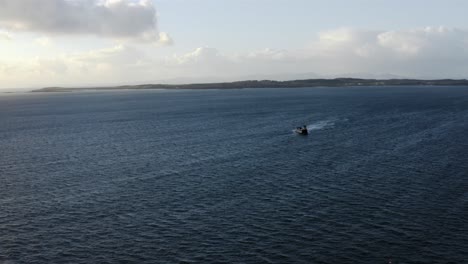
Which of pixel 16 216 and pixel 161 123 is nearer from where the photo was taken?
pixel 16 216

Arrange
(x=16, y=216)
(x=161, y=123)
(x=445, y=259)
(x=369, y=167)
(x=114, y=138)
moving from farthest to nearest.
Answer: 1. (x=161, y=123)
2. (x=114, y=138)
3. (x=369, y=167)
4. (x=16, y=216)
5. (x=445, y=259)

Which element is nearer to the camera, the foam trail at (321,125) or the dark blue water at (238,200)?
the dark blue water at (238,200)

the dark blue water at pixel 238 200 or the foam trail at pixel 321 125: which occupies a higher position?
the foam trail at pixel 321 125

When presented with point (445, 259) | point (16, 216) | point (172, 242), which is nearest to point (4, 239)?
point (16, 216)

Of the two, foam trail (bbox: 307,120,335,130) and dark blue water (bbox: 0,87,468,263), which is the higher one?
foam trail (bbox: 307,120,335,130)

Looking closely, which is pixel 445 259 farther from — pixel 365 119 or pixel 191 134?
pixel 365 119

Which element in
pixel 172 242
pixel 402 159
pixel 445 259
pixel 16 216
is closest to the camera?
pixel 445 259

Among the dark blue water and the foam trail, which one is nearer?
the dark blue water
